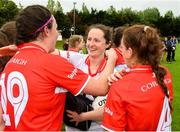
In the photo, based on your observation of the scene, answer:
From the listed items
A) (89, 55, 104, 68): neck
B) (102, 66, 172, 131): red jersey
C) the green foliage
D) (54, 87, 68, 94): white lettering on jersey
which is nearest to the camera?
(102, 66, 172, 131): red jersey

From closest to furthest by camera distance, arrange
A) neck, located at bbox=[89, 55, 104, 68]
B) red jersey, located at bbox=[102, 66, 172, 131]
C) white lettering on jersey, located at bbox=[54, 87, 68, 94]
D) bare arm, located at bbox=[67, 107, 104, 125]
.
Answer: red jersey, located at bbox=[102, 66, 172, 131], white lettering on jersey, located at bbox=[54, 87, 68, 94], bare arm, located at bbox=[67, 107, 104, 125], neck, located at bbox=[89, 55, 104, 68]

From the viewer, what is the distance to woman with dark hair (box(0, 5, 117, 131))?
2.92m

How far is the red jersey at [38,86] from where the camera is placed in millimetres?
2918

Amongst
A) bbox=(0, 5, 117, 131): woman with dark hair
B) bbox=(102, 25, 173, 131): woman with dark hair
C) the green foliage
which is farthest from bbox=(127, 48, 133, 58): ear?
the green foliage

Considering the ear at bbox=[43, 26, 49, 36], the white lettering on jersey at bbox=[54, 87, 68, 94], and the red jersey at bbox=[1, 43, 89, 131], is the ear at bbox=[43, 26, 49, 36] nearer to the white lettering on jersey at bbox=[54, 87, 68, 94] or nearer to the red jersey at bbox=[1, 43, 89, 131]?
the red jersey at bbox=[1, 43, 89, 131]

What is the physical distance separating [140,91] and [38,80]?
767mm

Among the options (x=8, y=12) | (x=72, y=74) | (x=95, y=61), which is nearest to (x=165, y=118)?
(x=72, y=74)

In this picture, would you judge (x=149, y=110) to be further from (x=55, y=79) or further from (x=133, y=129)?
(x=55, y=79)

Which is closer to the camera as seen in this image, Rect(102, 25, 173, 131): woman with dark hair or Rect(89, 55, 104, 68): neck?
Rect(102, 25, 173, 131): woman with dark hair

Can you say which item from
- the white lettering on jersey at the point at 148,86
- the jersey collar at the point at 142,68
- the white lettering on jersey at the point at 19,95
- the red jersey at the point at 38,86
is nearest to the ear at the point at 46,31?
the red jersey at the point at 38,86

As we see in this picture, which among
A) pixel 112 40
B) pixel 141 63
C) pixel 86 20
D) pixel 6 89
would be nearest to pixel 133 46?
pixel 141 63

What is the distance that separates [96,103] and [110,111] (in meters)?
1.12

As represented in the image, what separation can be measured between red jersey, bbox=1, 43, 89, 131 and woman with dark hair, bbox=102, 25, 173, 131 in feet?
1.05

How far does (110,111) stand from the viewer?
9.59 ft
